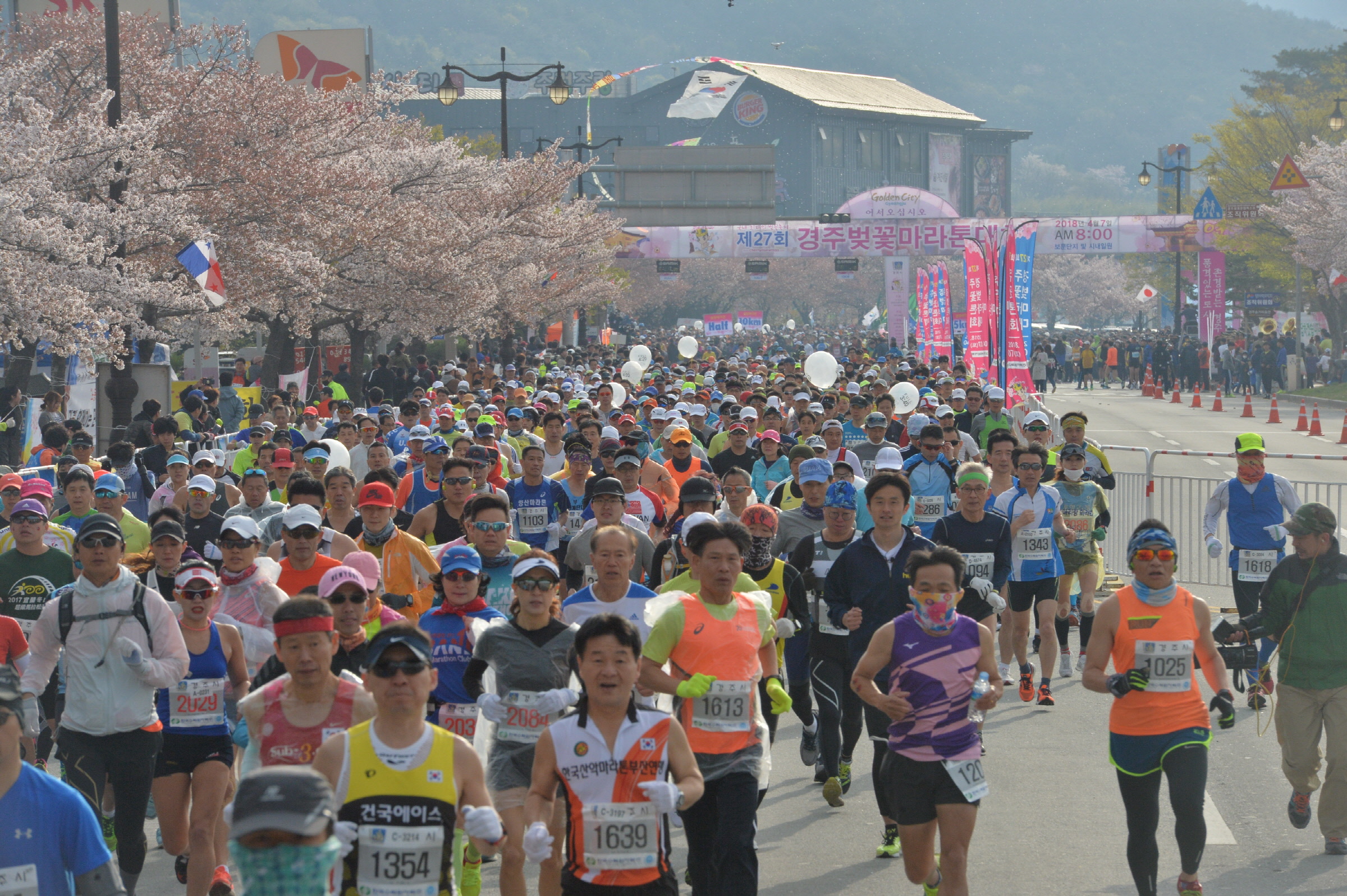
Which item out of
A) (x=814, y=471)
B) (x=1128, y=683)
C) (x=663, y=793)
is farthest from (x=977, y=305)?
(x=663, y=793)

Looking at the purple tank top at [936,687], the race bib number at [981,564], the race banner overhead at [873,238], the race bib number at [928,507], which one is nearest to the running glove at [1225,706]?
the purple tank top at [936,687]

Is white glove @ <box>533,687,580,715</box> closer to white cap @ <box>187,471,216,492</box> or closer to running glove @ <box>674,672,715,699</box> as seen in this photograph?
running glove @ <box>674,672,715,699</box>

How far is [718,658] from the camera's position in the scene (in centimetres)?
664

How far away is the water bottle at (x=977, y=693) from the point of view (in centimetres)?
662

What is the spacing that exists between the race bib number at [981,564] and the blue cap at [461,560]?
3.95m

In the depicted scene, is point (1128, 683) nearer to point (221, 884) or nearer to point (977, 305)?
point (221, 884)

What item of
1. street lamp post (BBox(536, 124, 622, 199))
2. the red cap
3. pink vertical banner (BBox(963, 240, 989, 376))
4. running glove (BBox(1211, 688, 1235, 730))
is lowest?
running glove (BBox(1211, 688, 1235, 730))

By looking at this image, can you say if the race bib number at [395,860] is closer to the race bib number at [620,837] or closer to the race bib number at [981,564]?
the race bib number at [620,837]

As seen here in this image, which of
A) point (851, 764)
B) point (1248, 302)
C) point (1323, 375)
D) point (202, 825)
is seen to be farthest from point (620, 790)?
point (1248, 302)

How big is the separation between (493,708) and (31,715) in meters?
2.52

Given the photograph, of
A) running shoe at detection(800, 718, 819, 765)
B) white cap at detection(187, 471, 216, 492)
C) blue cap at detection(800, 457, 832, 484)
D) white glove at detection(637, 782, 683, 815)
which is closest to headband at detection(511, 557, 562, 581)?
white glove at detection(637, 782, 683, 815)

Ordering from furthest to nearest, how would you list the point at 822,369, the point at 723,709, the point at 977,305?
the point at 977,305, the point at 822,369, the point at 723,709

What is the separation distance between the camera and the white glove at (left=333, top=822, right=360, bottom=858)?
436 cm

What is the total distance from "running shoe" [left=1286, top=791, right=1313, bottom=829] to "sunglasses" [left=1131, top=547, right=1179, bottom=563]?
1.96 metres
